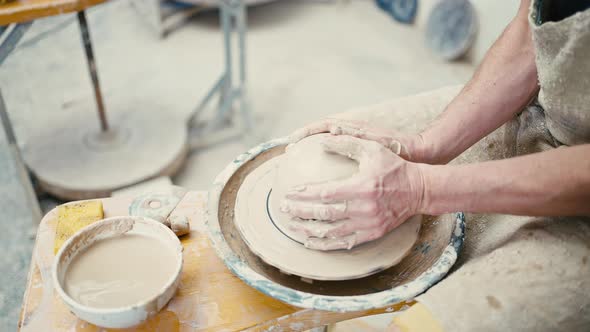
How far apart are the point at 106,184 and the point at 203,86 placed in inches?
50.4

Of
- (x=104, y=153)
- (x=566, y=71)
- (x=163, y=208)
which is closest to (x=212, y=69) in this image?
(x=104, y=153)

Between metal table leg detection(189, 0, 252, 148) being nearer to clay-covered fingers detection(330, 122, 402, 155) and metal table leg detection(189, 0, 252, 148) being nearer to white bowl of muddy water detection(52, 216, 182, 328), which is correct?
clay-covered fingers detection(330, 122, 402, 155)

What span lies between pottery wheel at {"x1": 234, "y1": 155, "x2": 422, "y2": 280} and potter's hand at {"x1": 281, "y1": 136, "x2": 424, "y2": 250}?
0.04m

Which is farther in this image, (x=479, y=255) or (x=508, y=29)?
(x=508, y=29)

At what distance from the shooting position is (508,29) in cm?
151

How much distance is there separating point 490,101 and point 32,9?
162 centimetres

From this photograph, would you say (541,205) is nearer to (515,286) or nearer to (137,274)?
(515,286)

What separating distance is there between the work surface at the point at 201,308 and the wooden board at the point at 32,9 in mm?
989

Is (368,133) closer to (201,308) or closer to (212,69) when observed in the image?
(201,308)

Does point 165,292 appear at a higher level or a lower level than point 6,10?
lower

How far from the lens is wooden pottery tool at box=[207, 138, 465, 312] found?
1.10m

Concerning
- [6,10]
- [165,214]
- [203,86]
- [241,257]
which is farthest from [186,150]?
[241,257]

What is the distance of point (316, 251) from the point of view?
1.24m

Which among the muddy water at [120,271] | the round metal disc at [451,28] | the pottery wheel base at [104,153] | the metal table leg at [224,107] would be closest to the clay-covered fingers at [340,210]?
the muddy water at [120,271]
